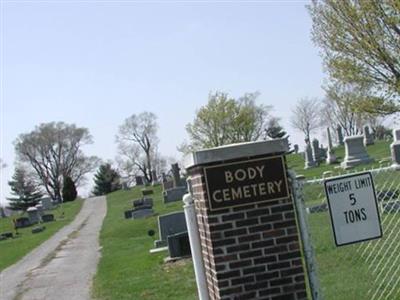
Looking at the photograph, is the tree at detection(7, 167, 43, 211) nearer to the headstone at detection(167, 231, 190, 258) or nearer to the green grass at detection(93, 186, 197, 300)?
the green grass at detection(93, 186, 197, 300)

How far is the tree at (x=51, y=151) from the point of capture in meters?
88.9

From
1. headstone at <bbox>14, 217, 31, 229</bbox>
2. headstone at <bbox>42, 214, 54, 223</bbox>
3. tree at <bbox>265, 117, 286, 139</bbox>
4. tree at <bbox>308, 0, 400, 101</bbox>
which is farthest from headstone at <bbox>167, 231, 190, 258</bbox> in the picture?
tree at <bbox>265, 117, 286, 139</bbox>

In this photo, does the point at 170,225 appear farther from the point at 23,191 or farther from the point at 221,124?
the point at 23,191

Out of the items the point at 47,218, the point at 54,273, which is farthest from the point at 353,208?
the point at 47,218

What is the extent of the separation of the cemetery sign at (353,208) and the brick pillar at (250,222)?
38 cm

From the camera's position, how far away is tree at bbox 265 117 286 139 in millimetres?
76988

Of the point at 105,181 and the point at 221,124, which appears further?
the point at 105,181

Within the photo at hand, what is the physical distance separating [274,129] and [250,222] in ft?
245

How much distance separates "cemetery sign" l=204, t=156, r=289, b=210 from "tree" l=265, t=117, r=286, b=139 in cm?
6997

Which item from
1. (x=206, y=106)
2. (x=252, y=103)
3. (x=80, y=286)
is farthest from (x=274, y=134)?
(x=80, y=286)

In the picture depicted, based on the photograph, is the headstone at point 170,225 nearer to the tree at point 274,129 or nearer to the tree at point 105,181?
the tree at point 274,129

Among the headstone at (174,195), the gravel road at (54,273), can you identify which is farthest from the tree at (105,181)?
the gravel road at (54,273)

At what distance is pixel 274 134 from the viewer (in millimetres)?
78438

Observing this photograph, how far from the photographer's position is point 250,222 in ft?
17.9
